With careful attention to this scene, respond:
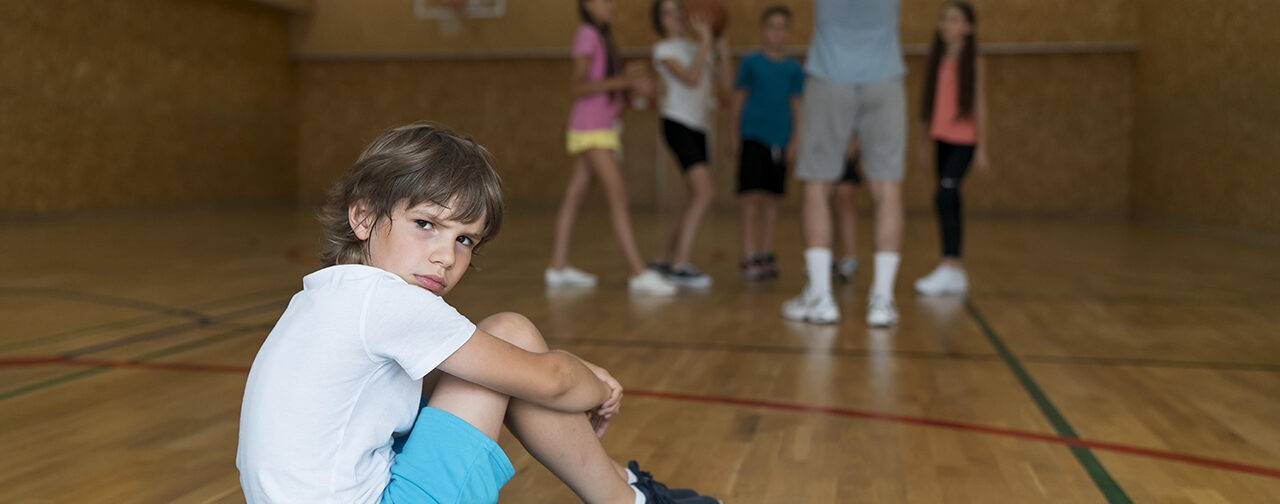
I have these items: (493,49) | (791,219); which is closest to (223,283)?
(791,219)

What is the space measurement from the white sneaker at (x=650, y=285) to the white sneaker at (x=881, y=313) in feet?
3.09

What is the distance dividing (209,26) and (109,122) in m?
1.50

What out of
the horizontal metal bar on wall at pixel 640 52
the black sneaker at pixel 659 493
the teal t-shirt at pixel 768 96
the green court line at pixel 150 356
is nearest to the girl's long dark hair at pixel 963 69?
the teal t-shirt at pixel 768 96

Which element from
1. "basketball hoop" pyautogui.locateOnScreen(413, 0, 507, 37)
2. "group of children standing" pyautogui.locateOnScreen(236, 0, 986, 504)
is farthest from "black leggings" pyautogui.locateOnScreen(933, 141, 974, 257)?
"basketball hoop" pyautogui.locateOnScreen(413, 0, 507, 37)

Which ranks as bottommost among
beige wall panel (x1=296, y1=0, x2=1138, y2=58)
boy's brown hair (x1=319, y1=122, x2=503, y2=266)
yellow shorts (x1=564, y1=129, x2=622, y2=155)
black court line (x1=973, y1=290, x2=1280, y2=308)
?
black court line (x1=973, y1=290, x2=1280, y2=308)

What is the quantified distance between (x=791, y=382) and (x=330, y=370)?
164 cm

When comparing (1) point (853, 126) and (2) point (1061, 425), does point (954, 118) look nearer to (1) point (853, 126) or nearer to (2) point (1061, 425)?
(1) point (853, 126)

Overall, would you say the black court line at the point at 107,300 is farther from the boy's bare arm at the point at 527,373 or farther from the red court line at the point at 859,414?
the boy's bare arm at the point at 527,373

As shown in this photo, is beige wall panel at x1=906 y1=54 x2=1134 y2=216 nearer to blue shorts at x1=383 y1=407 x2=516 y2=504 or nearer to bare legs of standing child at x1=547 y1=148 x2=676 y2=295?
bare legs of standing child at x1=547 y1=148 x2=676 y2=295

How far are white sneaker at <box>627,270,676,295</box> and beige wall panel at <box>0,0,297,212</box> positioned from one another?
529 cm

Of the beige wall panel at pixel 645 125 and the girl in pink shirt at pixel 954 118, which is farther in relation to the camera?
the beige wall panel at pixel 645 125

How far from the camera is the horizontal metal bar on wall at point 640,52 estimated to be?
392 inches

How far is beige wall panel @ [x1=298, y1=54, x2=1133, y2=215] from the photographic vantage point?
33.4ft

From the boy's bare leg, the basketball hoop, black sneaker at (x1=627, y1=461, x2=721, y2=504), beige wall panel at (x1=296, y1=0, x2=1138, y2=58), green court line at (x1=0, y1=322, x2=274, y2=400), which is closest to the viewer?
the boy's bare leg
